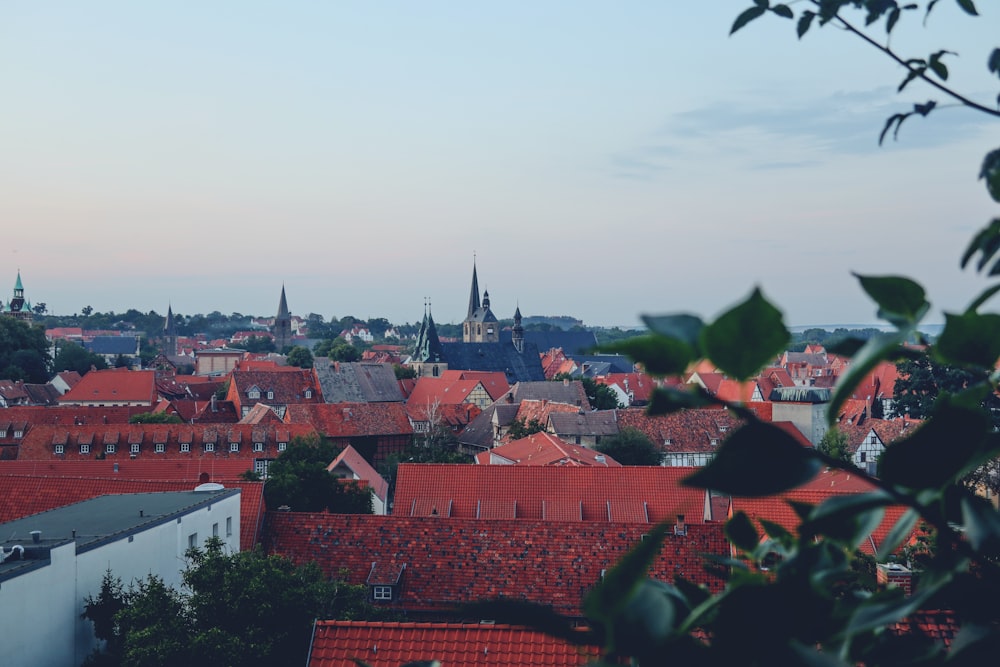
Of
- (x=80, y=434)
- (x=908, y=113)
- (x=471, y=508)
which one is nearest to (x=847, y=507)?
(x=908, y=113)

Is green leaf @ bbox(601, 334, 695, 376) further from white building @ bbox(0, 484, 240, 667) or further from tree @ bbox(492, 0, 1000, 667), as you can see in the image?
white building @ bbox(0, 484, 240, 667)

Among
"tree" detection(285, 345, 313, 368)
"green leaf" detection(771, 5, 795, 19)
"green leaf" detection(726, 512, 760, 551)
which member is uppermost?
"green leaf" detection(771, 5, 795, 19)

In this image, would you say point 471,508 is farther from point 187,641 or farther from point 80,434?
point 80,434

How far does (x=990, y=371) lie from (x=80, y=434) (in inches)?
2031

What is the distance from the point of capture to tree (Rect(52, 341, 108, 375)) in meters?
109

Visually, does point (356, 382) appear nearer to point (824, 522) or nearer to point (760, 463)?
point (824, 522)

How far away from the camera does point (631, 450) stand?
47.2 m

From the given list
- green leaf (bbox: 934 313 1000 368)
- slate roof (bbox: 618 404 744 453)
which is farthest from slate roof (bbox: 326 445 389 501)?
green leaf (bbox: 934 313 1000 368)

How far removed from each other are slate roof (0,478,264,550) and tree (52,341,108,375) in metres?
85.9

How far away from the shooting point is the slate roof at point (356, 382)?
7619 centimetres

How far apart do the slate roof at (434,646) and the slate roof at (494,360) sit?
91383 mm

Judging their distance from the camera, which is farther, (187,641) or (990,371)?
(187,641)

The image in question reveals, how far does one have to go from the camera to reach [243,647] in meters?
13.6

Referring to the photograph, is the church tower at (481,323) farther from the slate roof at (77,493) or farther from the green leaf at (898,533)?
the green leaf at (898,533)
